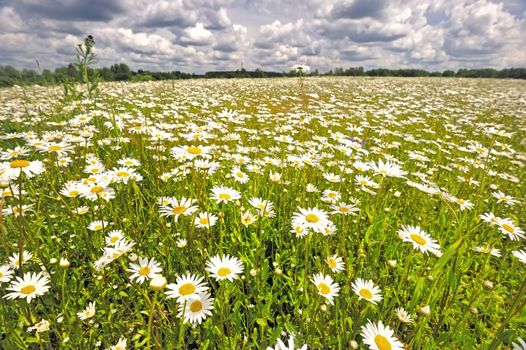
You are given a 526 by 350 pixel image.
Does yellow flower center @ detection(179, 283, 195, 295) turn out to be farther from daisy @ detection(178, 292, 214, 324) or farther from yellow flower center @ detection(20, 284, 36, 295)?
yellow flower center @ detection(20, 284, 36, 295)

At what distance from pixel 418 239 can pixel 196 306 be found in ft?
5.21

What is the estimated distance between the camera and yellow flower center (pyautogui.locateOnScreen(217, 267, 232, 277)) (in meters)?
1.55

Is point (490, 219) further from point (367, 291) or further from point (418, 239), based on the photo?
point (367, 291)

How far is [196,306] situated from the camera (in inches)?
58.3

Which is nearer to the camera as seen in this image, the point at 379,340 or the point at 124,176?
the point at 379,340

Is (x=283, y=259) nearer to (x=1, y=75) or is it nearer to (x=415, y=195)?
(x=415, y=195)

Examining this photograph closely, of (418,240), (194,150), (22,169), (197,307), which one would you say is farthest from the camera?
(194,150)

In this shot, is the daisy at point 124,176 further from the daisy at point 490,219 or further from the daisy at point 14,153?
the daisy at point 490,219

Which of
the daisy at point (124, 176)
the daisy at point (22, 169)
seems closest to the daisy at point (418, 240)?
the daisy at point (124, 176)

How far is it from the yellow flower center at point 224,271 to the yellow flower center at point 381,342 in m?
0.86

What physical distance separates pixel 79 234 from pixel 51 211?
0.60 m

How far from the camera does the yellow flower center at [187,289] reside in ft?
4.63

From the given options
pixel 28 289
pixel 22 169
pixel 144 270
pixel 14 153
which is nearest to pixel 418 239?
pixel 144 270

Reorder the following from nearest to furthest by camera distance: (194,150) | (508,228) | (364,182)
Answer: (508,228), (194,150), (364,182)
